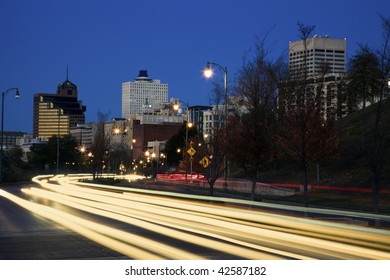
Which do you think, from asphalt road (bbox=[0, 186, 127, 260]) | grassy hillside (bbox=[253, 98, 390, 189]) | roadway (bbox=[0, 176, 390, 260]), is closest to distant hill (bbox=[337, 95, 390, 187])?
grassy hillside (bbox=[253, 98, 390, 189])

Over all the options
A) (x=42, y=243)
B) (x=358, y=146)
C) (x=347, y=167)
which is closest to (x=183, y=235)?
(x=42, y=243)

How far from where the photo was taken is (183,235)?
52.6ft

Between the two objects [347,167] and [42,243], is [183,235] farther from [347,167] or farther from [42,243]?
[347,167]

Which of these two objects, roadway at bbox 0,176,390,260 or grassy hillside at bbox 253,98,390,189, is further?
grassy hillside at bbox 253,98,390,189

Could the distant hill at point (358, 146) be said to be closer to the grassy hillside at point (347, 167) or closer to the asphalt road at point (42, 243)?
the grassy hillside at point (347, 167)

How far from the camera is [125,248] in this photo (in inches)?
533

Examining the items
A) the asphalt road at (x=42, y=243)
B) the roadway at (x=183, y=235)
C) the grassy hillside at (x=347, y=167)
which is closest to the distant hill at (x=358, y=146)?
the grassy hillside at (x=347, y=167)

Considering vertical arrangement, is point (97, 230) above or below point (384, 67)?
below

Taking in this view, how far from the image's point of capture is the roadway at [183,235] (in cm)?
1256

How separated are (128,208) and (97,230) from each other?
8396 millimetres

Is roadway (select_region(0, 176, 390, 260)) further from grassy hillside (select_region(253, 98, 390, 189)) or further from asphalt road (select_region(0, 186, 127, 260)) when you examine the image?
grassy hillside (select_region(253, 98, 390, 189))

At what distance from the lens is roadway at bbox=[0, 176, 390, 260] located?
Result: 41.2 ft
